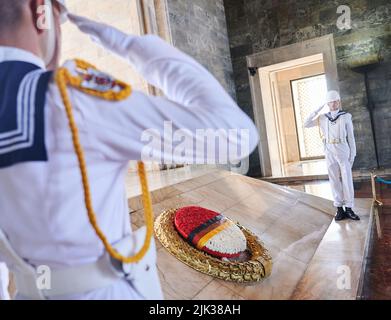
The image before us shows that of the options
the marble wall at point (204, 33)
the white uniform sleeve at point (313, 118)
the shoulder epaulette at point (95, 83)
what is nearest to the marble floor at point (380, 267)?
the white uniform sleeve at point (313, 118)

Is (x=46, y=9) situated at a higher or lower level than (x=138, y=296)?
higher

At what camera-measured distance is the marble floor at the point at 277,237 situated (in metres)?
1.94

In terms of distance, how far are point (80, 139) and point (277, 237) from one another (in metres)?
2.51

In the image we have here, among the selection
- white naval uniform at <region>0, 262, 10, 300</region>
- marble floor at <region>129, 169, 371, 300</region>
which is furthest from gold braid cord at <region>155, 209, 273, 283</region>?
white naval uniform at <region>0, 262, 10, 300</region>

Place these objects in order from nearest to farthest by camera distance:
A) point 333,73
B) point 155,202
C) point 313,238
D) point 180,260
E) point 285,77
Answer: point 180,260
point 155,202
point 313,238
point 333,73
point 285,77

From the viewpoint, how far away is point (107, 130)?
611 mm

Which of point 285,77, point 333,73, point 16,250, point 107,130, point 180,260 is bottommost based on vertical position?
point 180,260

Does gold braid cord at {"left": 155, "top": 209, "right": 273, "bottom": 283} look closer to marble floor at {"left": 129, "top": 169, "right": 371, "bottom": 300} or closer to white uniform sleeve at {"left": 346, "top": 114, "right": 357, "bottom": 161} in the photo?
marble floor at {"left": 129, "top": 169, "right": 371, "bottom": 300}

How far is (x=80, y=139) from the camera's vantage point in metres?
0.62

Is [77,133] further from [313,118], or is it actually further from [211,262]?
[313,118]

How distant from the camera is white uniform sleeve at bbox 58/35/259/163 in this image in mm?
613

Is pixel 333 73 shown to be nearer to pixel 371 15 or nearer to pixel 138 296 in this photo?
pixel 371 15
